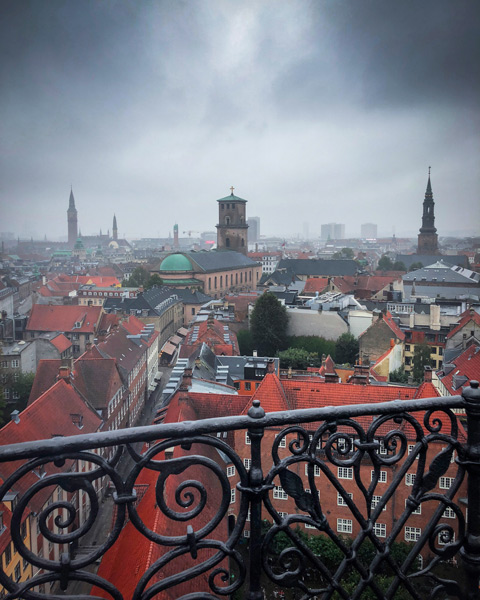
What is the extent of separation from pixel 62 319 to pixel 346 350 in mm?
18541

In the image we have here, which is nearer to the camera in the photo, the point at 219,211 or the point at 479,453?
the point at 479,453

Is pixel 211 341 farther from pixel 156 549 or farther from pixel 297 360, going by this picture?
pixel 156 549

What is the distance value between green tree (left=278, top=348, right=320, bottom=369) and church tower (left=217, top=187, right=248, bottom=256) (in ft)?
160

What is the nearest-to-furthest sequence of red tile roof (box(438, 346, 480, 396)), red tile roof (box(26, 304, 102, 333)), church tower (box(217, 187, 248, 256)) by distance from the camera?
red tile roof (box(438, 346, 480, 396)) < red tile roof (box(26, 304, 102, 333)) < church tower (box(217, 187, 248, 256))

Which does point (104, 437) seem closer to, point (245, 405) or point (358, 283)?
point (245, 405)

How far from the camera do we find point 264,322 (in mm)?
33062

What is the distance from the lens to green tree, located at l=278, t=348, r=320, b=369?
28.0 m

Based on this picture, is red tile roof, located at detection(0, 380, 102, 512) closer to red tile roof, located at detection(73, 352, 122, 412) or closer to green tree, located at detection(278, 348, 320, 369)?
red tile roof, located at detection(73, 352, 122, 412)

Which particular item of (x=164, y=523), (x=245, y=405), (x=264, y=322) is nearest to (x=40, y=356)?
(x=264, y=322)

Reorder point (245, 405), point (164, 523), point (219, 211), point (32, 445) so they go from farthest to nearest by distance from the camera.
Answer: point (219, 211) < point (245, 405) < point (164, 523) < point (32, 445)

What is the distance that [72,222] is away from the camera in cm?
10631

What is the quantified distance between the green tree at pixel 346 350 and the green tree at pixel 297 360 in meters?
1.52

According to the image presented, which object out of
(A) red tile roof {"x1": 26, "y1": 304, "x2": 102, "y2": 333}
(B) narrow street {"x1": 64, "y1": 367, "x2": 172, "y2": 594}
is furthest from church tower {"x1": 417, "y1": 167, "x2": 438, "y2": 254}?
(B) narrow street {"x1": 64, "y1": 367, "x2": 172, "y2": 594}

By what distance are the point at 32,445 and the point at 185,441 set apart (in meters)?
0.54
